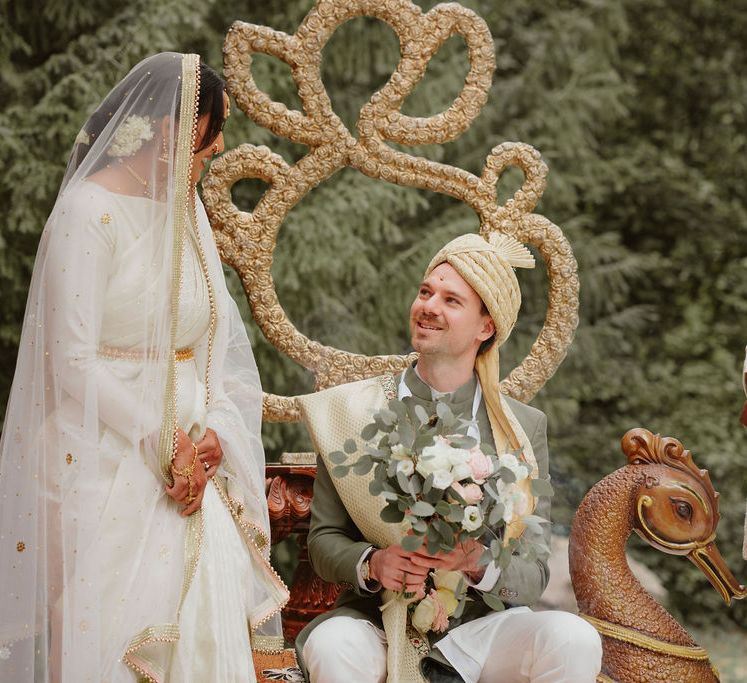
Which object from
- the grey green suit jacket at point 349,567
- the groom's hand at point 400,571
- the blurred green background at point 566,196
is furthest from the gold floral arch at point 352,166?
the blurred green background at point 566,196

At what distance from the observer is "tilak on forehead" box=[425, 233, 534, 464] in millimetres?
3219

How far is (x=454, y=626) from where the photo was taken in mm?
3090

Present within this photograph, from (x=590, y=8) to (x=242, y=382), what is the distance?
16.1 feet

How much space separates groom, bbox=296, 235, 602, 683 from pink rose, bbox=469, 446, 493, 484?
16cm

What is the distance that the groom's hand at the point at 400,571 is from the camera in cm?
285

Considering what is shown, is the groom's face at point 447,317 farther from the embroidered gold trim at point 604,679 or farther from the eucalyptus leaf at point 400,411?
the embroidered gold trim at point 604,679

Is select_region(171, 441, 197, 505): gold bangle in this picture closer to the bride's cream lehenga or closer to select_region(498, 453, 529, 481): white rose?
the bride's cream lehenga

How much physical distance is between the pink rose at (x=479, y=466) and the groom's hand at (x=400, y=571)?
31 centimetres

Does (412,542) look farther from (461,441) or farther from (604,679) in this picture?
(604,679)

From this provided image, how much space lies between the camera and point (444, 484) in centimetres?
262

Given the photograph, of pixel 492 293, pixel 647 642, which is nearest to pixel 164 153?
pixel 492 293

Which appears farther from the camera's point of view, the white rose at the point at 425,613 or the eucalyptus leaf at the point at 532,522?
the white rose at the point at 425,613

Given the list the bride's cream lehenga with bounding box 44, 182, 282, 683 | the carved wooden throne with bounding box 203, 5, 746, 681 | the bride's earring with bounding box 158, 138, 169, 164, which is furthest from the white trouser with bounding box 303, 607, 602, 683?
the bride's earring with bounding box 158, 138, 169, 164

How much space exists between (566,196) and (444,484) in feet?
14.8
